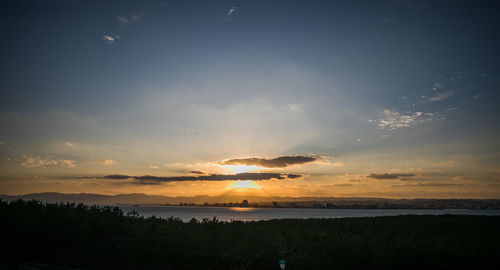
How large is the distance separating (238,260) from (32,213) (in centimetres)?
933

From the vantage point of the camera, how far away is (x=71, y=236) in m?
11.4

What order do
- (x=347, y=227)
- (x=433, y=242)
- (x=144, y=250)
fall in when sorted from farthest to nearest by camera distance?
1. (x=347, y=227)
2. (x=433, y=242)
3. (x=144, y=250)

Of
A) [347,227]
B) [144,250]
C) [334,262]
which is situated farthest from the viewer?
[347,227]

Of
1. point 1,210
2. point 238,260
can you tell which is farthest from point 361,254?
point 1,210

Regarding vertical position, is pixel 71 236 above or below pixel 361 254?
above

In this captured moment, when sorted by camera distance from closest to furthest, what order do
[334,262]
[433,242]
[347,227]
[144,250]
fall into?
[144,250] → [334,262] → [433,242] → [347,227]

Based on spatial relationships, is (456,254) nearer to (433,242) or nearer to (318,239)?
(433,242)

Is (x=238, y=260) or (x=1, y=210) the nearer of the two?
(x=238, y=260)

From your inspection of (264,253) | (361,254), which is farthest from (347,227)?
(264,253)

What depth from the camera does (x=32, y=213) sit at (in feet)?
39.6

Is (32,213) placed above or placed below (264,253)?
above

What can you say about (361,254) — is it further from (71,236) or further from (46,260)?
(46,260)

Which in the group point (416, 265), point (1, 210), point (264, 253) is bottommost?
point (416, 265)

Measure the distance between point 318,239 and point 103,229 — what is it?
31.7 feet
